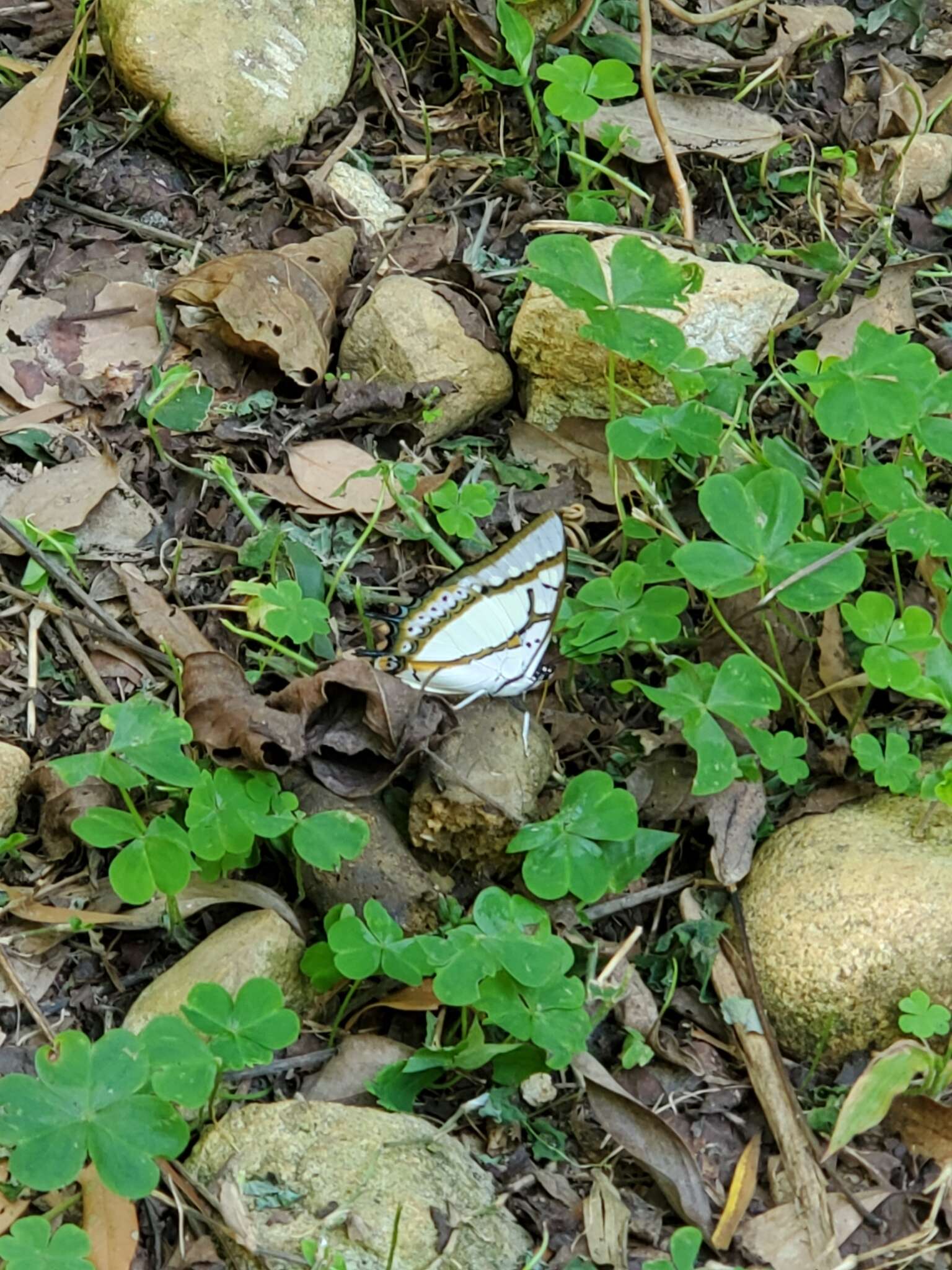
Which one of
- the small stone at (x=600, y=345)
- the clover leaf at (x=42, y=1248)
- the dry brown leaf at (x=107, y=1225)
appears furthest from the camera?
the small stone at (x=600, y=345)

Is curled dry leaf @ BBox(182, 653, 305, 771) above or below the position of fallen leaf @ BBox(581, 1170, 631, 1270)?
above

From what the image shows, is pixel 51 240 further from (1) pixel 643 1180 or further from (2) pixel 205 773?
(1) pixel 643 1180

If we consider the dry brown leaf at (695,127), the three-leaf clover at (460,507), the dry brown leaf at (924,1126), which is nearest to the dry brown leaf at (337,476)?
the three-leaf clover at (460,507)

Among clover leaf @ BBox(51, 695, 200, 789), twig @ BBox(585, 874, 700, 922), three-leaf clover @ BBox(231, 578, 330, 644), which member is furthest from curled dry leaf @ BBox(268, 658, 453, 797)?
twig @ BBox(585, 874, 700, 922)

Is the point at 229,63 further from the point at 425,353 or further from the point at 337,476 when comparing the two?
the point at 337,476

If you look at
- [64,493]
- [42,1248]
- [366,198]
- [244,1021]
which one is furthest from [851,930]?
[366,198]

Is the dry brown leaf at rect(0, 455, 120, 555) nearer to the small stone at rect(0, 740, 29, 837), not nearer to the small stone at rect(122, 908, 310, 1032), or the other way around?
the small stone at rect(0, 740, 29, 837)

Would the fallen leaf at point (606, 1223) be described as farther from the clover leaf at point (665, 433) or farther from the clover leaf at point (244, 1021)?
the clover leaf at point (665, 433)
